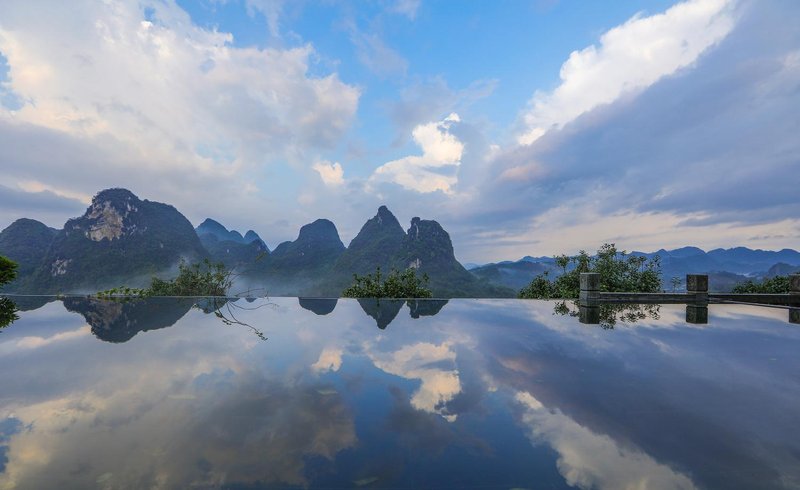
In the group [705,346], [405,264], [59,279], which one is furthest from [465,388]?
[59,279]

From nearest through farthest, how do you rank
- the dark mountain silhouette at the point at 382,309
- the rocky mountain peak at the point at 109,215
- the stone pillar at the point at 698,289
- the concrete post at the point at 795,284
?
the dark mountain silhouette at the point at 382,309
the concrete post at the point at 795,284
the stone pillar at the point at 698,289
the rocky mountain peak at the point at 109,215

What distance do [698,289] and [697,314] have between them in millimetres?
2227

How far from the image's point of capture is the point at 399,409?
9.07ft

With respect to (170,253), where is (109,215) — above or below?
above

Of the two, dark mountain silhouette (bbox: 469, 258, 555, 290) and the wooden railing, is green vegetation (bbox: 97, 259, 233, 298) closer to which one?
the wooden railing

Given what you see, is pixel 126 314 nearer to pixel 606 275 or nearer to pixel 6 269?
pixel 6 269

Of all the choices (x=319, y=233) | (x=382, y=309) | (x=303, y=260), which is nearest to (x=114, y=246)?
(x=303, y=260)

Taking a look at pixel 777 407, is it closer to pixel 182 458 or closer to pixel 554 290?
pixel 182 458

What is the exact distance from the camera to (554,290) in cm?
1212

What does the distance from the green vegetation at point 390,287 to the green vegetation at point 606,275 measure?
468cm

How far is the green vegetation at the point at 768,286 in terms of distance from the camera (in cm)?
1172

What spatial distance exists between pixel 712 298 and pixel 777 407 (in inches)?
362

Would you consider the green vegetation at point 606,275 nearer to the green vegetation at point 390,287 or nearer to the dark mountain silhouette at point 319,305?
the green vegetation at point 390,287

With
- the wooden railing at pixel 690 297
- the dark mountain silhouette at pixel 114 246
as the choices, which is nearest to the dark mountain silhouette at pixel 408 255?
the dark mountain silhouette at pixel 114 246
